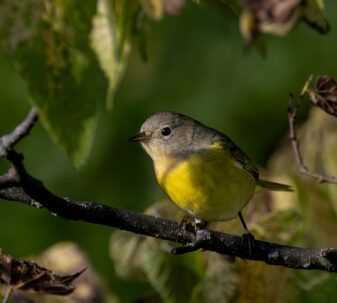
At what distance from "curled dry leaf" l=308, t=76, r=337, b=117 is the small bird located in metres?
0.64

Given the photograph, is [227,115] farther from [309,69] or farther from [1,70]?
[1,70]

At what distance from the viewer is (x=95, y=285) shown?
236 cm

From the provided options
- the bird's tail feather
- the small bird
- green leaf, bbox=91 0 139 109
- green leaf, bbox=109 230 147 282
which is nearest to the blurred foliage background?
the bird's tail feather

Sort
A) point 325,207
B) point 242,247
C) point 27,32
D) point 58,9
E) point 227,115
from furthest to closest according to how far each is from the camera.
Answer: point 227,115 → point 325,207 → point 242,247 → point 58,9 → point 27,32

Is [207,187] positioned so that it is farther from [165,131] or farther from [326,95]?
[326,95]

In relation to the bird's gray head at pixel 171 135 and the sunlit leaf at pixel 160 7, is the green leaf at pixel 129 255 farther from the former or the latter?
the sunlit leaf at pixel 160 7

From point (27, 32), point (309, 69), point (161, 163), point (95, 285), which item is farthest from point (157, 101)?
point (27, 32)

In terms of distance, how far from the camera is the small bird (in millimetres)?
2678

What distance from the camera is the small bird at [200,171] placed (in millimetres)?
2678

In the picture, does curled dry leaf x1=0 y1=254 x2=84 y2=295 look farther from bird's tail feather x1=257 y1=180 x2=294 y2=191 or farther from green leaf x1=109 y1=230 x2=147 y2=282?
bird's tail feather x1=257 y1=180 x2=294 y2=191

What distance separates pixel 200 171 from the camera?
8.88 ft

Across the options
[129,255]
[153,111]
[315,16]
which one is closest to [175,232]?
[129,255]

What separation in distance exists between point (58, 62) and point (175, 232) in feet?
2.59

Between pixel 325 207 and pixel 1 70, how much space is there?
2.99 m
